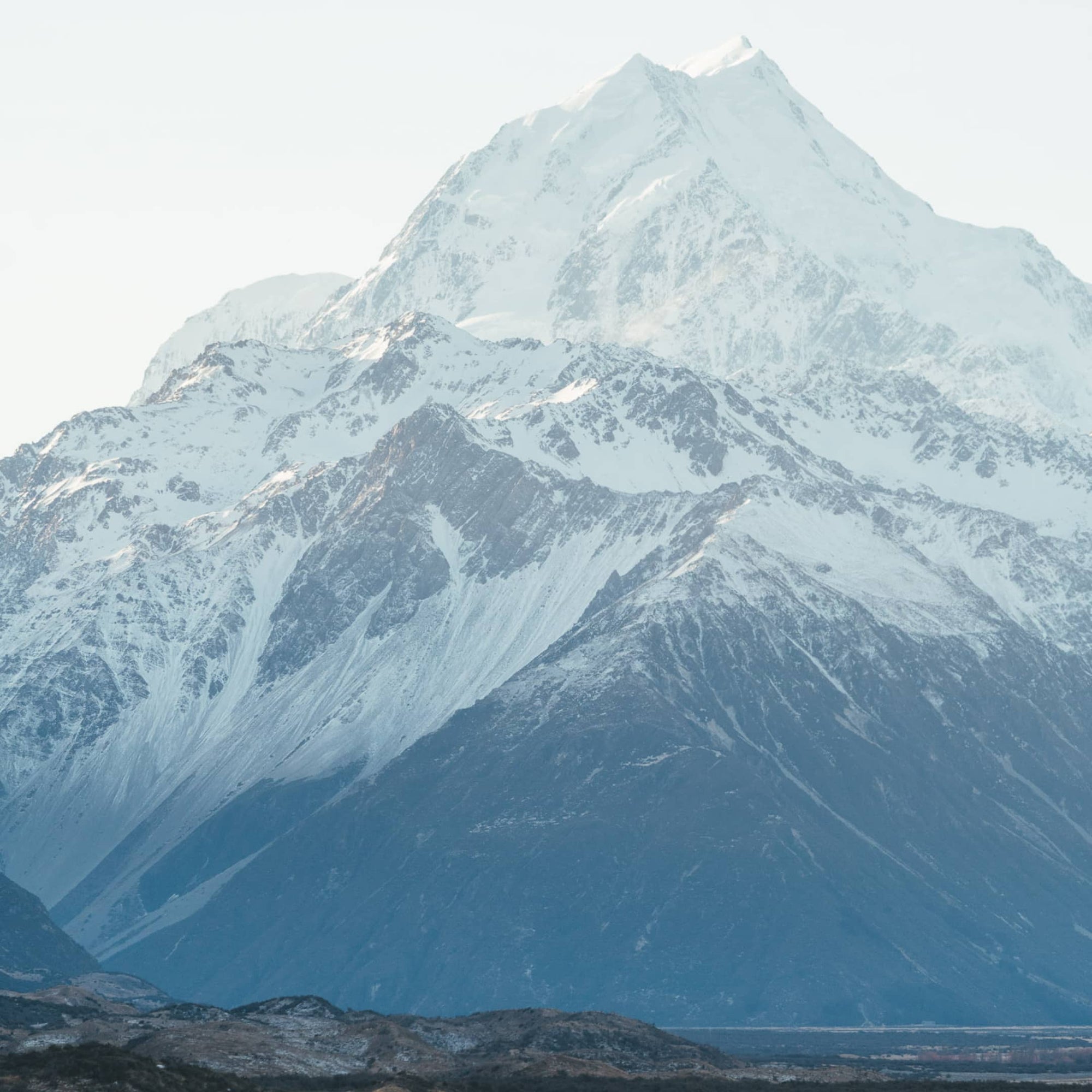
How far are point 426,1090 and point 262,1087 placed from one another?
1221cm

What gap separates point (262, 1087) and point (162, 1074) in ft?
58.9

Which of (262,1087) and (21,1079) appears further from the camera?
(262,1087)

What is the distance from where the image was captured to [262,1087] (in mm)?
197000

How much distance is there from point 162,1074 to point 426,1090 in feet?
77.2

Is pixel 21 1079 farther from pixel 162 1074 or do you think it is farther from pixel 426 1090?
pixel 426 1090

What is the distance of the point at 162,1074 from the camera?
A: 180250 mm

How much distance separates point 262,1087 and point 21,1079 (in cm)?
2592

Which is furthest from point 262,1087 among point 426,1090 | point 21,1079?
point 21,1079

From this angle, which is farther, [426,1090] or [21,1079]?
[426,1090]

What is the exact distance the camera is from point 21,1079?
17538cm

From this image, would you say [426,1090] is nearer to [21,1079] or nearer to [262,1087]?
[262,1087]

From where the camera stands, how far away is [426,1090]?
643ft

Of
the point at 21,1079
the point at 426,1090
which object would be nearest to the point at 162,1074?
the point at 21,1079

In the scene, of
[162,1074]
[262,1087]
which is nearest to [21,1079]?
[162,1074]
